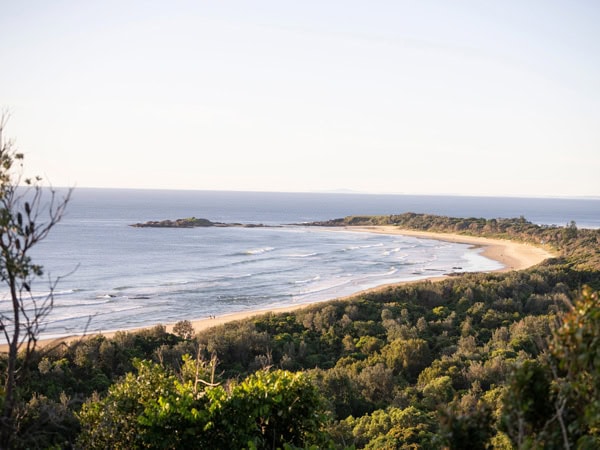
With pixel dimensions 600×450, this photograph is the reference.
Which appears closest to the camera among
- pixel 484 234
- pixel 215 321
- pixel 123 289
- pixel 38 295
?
pixel 215 321

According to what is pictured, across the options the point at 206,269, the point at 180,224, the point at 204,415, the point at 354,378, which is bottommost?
the point at 206,269

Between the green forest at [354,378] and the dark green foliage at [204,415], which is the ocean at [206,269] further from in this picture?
the dark green foliage at [204,415]

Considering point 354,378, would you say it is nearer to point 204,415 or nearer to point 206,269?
point 204,415

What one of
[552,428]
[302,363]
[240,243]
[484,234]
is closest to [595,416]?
[552,428]

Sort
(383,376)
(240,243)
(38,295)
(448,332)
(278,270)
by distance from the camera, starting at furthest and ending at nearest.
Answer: (240,243) → (278,270) → (38,295) → (448,332) → (383,376)

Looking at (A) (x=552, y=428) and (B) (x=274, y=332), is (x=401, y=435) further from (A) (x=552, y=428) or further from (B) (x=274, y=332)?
(B) (x=274, y=332)

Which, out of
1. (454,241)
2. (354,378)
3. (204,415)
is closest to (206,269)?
(354,378)

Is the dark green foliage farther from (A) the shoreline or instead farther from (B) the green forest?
(A) the shoreline

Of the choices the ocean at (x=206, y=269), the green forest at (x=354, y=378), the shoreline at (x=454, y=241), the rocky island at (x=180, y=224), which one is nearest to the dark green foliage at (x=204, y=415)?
the green forest at (x=354, y=378)
